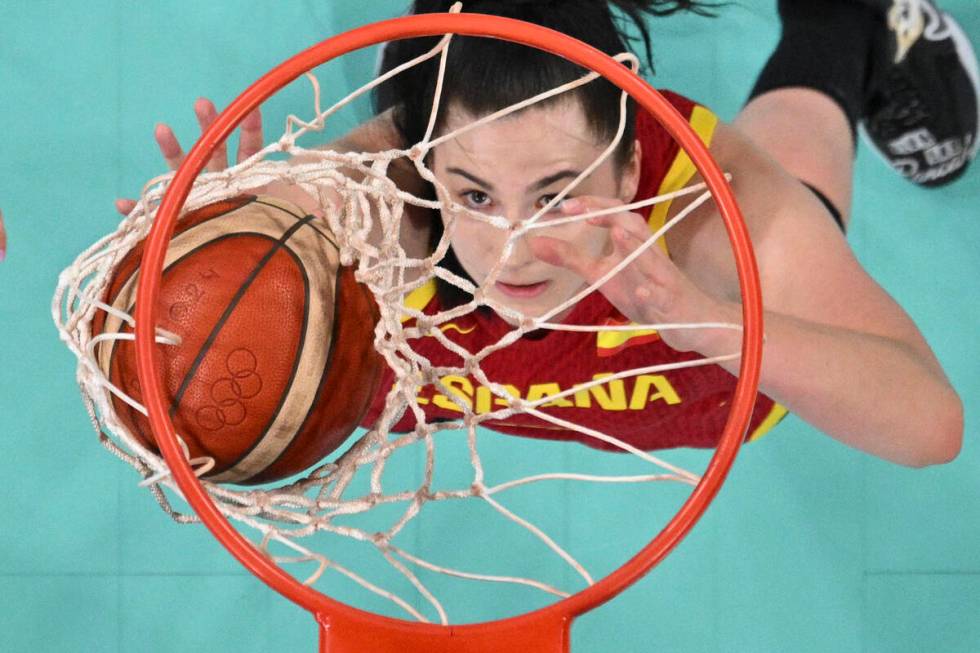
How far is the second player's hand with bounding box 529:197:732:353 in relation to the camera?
809mm

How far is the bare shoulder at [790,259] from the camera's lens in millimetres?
1029

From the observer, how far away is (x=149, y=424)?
2.54ft

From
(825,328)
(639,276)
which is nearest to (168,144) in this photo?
(639,276)

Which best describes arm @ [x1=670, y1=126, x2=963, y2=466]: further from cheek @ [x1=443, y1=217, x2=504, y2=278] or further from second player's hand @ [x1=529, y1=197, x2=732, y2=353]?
cheek @ [x1=443, y1=217, x2=504, y2=278]

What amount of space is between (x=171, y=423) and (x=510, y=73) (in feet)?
1.50

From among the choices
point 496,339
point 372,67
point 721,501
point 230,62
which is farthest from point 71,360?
point 721,501

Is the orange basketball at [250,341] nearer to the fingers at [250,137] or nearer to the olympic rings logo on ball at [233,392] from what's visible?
the olympic rings logo on ball at [233,392]

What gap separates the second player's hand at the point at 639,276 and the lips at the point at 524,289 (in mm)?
197

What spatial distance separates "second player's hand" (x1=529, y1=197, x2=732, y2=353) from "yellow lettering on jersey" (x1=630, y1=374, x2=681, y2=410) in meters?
0.36

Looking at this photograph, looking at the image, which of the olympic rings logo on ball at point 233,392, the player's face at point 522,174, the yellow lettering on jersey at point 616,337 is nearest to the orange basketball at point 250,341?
the olympic rings logo on ball at point 233,392

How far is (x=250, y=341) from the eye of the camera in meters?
0.76

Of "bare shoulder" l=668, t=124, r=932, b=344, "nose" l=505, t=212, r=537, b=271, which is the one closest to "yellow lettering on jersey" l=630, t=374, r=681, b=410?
"bare shoulder" l=668, t=124, r=932, b=344

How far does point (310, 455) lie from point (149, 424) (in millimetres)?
128

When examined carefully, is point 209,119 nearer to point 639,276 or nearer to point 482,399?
point 482,399
